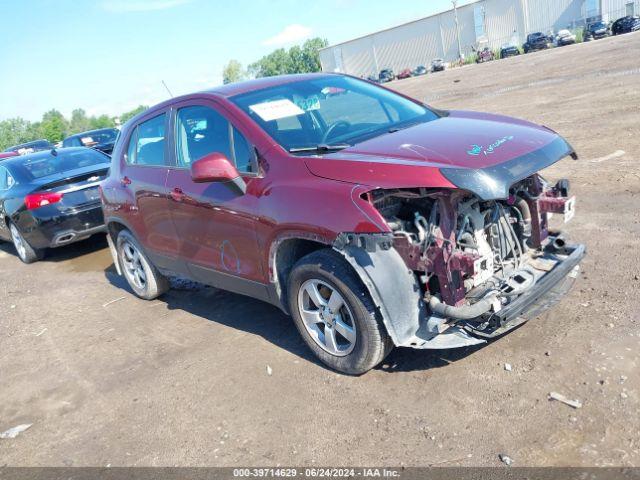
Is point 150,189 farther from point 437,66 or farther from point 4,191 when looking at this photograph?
point 437,66

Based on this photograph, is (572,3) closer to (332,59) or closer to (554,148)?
(332,59)

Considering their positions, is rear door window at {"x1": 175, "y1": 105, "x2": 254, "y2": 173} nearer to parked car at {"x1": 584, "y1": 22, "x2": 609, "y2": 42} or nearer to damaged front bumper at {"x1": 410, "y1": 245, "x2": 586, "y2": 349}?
damaged front bumper at {"x1": 410, "y1": 245, "x2": 586, "y2": 349}

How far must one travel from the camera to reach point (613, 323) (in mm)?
3984

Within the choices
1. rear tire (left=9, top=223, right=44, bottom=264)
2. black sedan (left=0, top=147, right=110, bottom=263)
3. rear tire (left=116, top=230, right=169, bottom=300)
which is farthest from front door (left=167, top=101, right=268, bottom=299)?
rear tire (left=9, top=223, right=44, bottom=264)

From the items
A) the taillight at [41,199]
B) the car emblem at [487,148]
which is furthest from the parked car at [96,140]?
the car emblem at [487,148]

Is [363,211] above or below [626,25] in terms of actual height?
above

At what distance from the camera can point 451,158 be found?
3.42 metres

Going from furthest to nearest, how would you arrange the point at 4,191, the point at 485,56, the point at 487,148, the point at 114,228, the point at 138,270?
the point at 485,56
the point at 4,191
the point at 114,228
the point at 138,270
the point at 487,148

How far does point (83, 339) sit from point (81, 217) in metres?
3.16

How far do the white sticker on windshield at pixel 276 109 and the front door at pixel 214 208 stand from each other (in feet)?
0.77

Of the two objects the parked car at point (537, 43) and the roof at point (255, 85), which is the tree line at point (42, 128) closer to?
the parked car at point (537, 43)

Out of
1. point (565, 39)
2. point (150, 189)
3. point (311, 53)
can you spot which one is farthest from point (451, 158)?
point (311, 53)

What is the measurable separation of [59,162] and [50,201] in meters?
1.08

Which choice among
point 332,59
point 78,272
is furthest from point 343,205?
point 332,59
